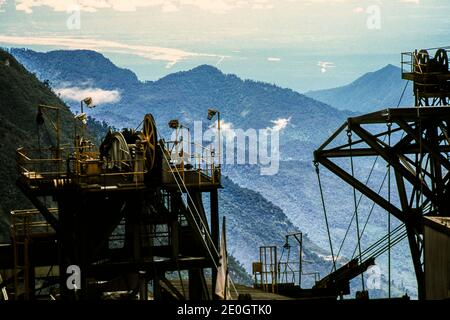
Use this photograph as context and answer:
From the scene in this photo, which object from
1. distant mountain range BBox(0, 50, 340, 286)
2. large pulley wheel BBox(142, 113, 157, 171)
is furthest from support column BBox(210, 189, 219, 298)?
distant mountain range BBox(0, 50, 340, 286)

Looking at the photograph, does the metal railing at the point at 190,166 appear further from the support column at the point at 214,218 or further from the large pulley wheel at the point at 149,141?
the large pulley wheel at the point at 149,141

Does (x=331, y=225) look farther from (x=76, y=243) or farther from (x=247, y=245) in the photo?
(x=76, y=243)

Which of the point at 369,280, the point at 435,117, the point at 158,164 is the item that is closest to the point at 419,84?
the point at 435,117

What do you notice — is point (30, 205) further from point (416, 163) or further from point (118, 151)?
point (416, 163)

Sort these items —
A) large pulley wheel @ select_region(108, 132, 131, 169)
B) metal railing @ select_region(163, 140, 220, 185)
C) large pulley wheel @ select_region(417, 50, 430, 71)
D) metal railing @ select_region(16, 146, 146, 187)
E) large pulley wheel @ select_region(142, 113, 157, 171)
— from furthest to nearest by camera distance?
1. large pulley wheel @ select_region(417, 50, 430, 71)
2. large pulley wheel @ select_region(108, 132, 131, 169)
3. metal railing @ select_region(163, 140, 220, 185)
4. metal railing @ select_region(16, 146, 146, 187)
5. large pulley wheel @ select_region(142, 113, 157, 171)

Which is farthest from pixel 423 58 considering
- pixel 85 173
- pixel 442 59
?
pixel 85 173

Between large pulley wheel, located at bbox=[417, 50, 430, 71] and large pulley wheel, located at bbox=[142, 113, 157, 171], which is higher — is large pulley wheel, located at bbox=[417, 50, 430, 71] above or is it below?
above

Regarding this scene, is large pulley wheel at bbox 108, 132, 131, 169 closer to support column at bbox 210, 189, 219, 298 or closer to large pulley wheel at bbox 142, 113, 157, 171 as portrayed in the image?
large pulley wheel at bbox 142, 113, 157, 171
